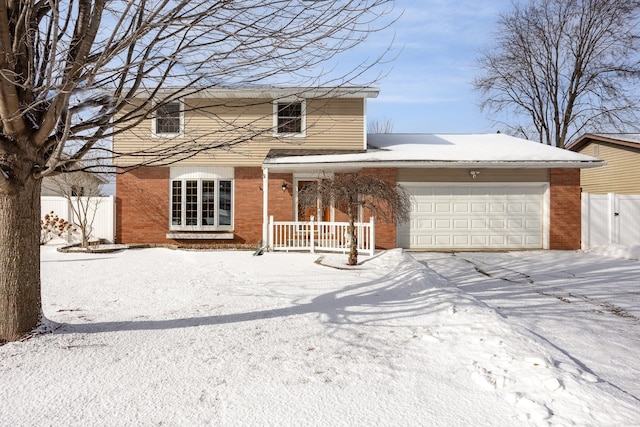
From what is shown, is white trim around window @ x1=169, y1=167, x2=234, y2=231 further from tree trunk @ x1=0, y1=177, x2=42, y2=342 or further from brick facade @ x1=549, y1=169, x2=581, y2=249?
brick facade @ x1=549, y1=169, x2=581, y2=249

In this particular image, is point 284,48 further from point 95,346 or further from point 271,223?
point 271,223

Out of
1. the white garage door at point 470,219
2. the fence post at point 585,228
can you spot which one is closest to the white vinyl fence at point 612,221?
the fence post at point 585,228

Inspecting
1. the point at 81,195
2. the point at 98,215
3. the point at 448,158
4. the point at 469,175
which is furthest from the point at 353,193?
the point at 98,215

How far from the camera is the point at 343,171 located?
45.4 ft

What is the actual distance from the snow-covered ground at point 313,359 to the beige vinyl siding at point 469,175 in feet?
22.7

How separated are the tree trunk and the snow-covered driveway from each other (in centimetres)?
524

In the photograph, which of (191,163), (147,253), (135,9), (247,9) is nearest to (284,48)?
(247,9)

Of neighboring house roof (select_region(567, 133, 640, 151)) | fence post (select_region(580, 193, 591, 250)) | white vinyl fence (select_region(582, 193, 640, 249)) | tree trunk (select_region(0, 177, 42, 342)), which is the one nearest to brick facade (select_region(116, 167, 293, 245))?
tree trunk (select_region(0, 177, 42, 342))

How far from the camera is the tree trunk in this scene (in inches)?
150

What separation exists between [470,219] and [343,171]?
4.57m

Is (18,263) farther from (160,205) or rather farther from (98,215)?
(98,215)

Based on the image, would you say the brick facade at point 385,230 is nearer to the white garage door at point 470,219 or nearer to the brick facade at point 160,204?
the white garage door at point 470,219

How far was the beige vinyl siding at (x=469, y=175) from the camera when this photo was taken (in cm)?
1333

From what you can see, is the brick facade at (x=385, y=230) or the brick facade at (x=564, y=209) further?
the brick facade at (x=564, y=209)
